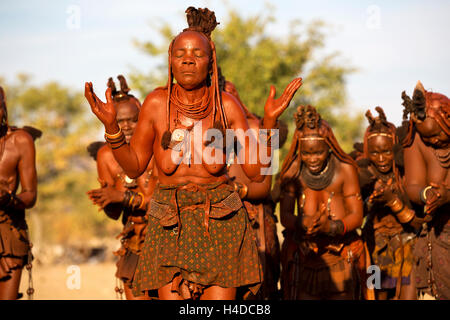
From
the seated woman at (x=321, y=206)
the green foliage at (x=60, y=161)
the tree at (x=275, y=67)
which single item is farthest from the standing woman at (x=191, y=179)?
the green foliage at (x=60, y=161)

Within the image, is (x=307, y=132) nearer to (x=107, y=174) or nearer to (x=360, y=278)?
(x=360, y=278)

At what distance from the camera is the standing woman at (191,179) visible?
230 inches

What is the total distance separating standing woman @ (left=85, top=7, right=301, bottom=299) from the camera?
5.84 metres

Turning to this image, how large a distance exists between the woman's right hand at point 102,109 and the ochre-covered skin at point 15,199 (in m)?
3.25

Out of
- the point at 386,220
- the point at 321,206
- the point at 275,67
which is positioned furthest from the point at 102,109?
the point at 275,67

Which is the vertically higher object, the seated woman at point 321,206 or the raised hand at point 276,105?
the raised hand at point 276,105

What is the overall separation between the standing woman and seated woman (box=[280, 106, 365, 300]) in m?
3.06

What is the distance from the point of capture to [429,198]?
8.55 meters

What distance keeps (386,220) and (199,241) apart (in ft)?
15.8

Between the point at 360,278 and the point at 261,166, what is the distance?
12.0ft

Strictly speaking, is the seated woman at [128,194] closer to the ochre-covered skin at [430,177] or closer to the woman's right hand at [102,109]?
the woman's right hand at [102,109]

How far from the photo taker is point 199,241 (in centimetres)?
585

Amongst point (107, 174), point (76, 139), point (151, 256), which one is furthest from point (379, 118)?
point (76, 139)

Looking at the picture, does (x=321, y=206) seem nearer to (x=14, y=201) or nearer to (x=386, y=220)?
(x=386, y=220)
